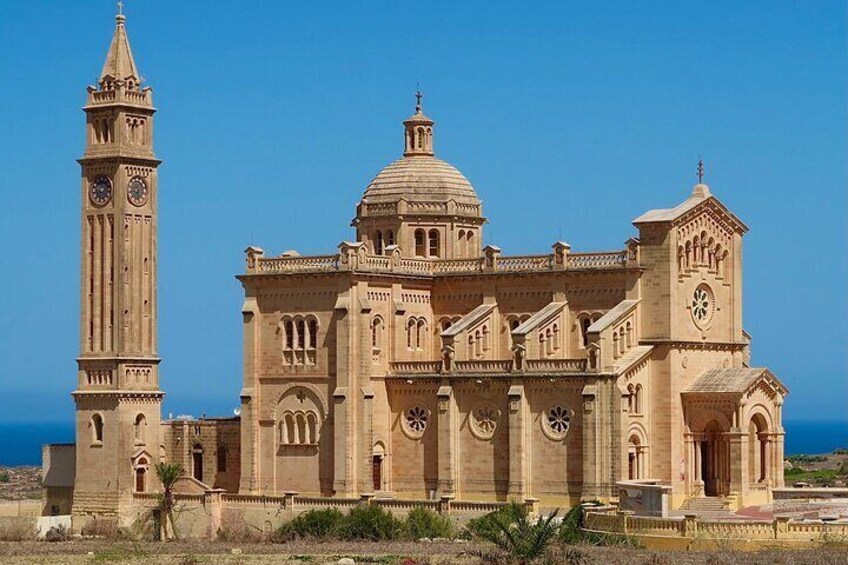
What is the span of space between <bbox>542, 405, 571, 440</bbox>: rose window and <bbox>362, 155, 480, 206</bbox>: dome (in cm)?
1254

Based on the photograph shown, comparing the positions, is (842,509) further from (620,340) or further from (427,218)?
(427,218)

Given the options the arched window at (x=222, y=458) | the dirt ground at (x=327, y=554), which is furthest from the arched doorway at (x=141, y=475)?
the dirt ground at (x=327, y=554)

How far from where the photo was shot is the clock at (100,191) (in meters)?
87.4

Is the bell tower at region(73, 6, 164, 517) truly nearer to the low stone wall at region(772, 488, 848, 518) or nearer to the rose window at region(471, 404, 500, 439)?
the rose window at region(471, 404, 500, 439)

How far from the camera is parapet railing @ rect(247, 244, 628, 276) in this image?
8162 centimetres

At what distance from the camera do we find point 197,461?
8862cm

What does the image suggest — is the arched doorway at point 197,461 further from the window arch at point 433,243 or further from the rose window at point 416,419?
the window arch at point 433,243

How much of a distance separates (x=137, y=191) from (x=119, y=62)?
502cm

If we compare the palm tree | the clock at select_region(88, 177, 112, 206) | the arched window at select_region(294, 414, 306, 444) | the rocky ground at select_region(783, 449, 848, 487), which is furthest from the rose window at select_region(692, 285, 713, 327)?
the clock at select_region(88, 177, 112, 206)

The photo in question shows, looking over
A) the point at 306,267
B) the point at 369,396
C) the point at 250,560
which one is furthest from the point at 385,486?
the point at 250,560

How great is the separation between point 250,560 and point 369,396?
16.3 metres

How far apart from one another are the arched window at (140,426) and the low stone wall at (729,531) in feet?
83.3

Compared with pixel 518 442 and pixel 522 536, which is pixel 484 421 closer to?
pixel 518 442

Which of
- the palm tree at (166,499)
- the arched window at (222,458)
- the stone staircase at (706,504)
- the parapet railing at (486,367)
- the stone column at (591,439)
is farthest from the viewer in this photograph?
the arched window at (222,458)
